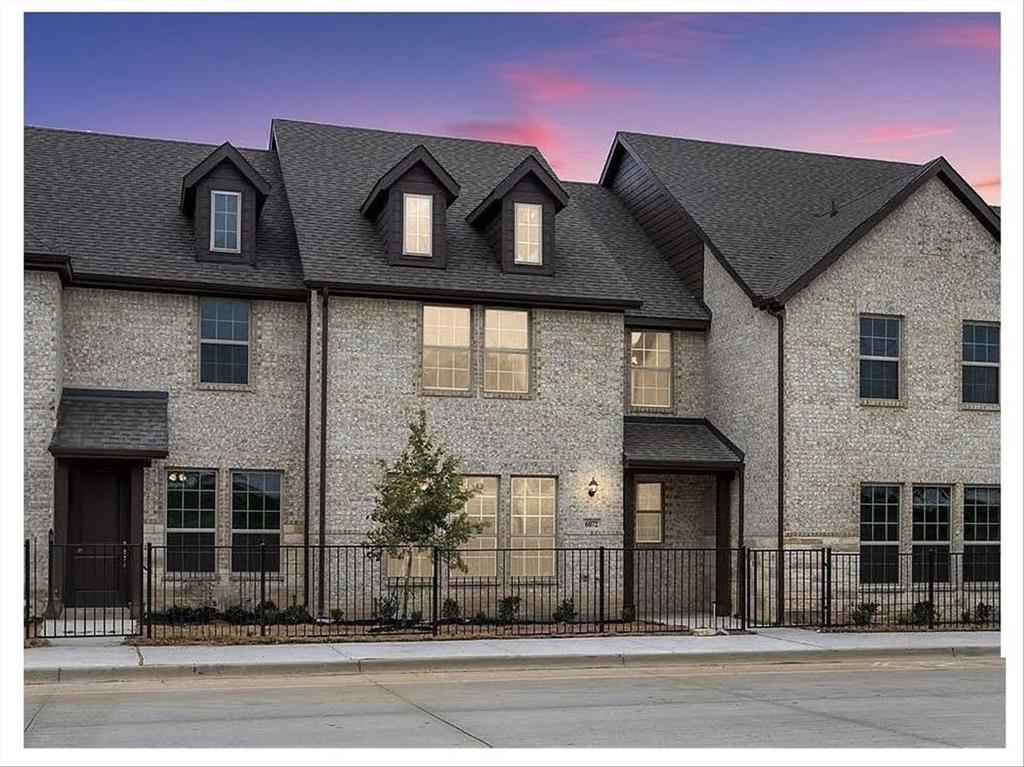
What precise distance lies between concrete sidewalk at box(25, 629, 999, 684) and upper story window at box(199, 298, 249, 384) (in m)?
6.28

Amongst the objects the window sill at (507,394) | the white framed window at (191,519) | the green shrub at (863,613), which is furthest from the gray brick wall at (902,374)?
the white framed window at (191,519)

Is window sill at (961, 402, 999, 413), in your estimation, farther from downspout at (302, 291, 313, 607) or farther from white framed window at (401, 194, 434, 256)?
downspout at (302, 291, 313, 607)

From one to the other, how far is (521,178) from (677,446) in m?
5.94

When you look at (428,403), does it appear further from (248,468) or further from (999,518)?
(999,518)

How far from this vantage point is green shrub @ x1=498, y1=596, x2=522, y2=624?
25.7 meters

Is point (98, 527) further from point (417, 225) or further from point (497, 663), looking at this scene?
point (497, 663)

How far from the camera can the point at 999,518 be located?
93.7ft

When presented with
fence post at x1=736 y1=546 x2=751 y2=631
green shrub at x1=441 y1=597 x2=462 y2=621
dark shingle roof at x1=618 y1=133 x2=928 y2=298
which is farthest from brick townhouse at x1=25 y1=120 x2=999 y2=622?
fence post at x1=736 y1=546 x2=751 y2=631

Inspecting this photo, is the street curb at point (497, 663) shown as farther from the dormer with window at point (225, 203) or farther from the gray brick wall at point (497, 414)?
the dormer with window at point (225, 203)

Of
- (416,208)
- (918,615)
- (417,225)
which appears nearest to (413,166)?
(416,208)

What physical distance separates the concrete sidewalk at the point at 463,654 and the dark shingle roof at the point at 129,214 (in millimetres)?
7338

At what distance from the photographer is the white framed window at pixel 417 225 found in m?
27.1
